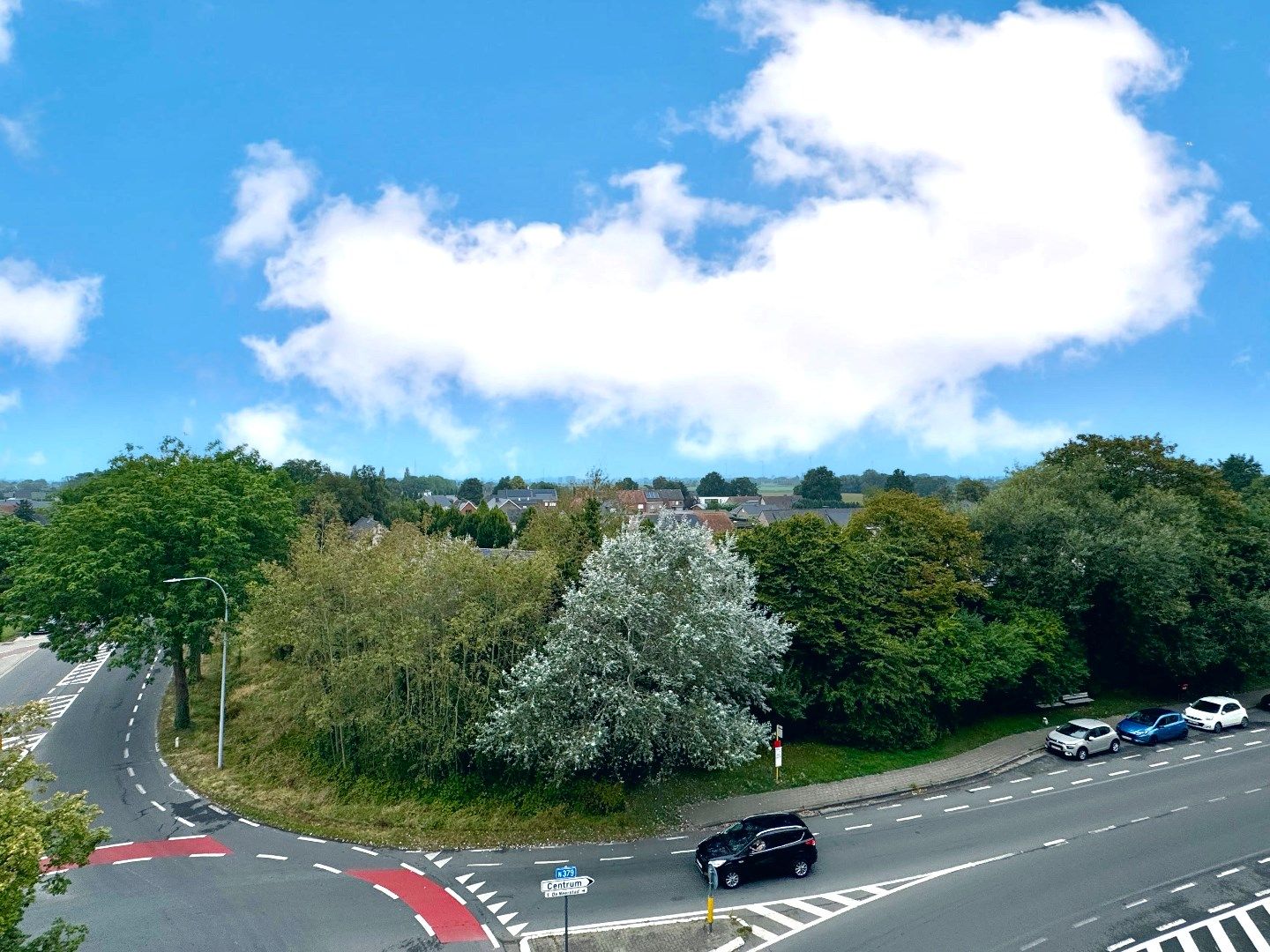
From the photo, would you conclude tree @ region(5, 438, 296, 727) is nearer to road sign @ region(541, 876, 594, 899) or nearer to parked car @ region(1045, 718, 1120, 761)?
road sign @ region(541, 876, 594, 899)

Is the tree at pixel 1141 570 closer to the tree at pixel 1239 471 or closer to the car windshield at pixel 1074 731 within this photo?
the car windshield at pixel 1074 731

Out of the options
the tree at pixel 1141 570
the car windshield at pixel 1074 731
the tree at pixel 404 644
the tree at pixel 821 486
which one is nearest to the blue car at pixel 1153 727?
the car windshield at pixel 1074 731

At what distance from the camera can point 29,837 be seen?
9.08 m

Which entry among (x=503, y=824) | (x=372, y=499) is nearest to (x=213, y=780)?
(x=503, y=824)

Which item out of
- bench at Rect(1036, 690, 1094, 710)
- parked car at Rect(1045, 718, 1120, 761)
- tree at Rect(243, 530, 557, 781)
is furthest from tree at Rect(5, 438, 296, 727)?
bench at Rect(1036, 690, 1094, 710)

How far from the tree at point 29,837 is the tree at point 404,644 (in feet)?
32.8

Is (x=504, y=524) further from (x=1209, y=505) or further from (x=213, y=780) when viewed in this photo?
(x=1209, y=505)

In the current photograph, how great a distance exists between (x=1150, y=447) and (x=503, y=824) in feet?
124

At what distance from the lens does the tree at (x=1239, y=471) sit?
82.2 m

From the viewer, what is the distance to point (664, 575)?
66.3 ft

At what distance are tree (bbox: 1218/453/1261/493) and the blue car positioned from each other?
234 ft

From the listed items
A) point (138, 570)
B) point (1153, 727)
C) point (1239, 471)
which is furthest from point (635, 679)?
point (1239, 471)

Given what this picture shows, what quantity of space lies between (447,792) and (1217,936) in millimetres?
19198

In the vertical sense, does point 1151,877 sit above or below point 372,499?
below
